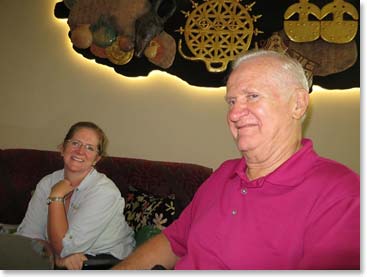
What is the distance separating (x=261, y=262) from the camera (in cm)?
73

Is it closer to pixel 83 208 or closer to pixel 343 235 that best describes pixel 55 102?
pixel 83 208

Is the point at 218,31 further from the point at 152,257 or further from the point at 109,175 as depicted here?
the point at 152,257

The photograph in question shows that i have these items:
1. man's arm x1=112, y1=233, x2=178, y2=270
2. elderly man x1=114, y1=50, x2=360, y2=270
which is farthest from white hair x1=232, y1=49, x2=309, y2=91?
man's arm x1=112, y1=233, x2=178, y2=270

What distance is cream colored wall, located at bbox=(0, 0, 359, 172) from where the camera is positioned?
198 centimetres

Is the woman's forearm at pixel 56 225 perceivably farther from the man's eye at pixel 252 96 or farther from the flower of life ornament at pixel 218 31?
the flower of life ornament at pixel 218 31

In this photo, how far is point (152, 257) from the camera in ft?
3.19

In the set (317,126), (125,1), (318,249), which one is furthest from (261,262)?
(125,1)

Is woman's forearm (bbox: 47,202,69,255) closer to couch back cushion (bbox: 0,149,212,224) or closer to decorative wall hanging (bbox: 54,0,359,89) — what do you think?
couch back cushion (bbox: 0,149,212,224)

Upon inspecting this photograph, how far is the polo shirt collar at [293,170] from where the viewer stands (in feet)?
2.53

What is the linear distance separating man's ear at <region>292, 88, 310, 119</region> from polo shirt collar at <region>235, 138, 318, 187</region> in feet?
0.26

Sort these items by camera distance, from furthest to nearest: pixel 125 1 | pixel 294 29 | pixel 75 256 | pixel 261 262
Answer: pixel 125 1 → pixel 294 29 → pixel 75 256 → pixel 261 262

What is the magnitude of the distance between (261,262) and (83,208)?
2.50 feet

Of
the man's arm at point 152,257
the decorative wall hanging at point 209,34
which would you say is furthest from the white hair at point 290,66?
the decorative wall hanging at point 209,34

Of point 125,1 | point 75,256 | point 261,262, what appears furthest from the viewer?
point 125,1
